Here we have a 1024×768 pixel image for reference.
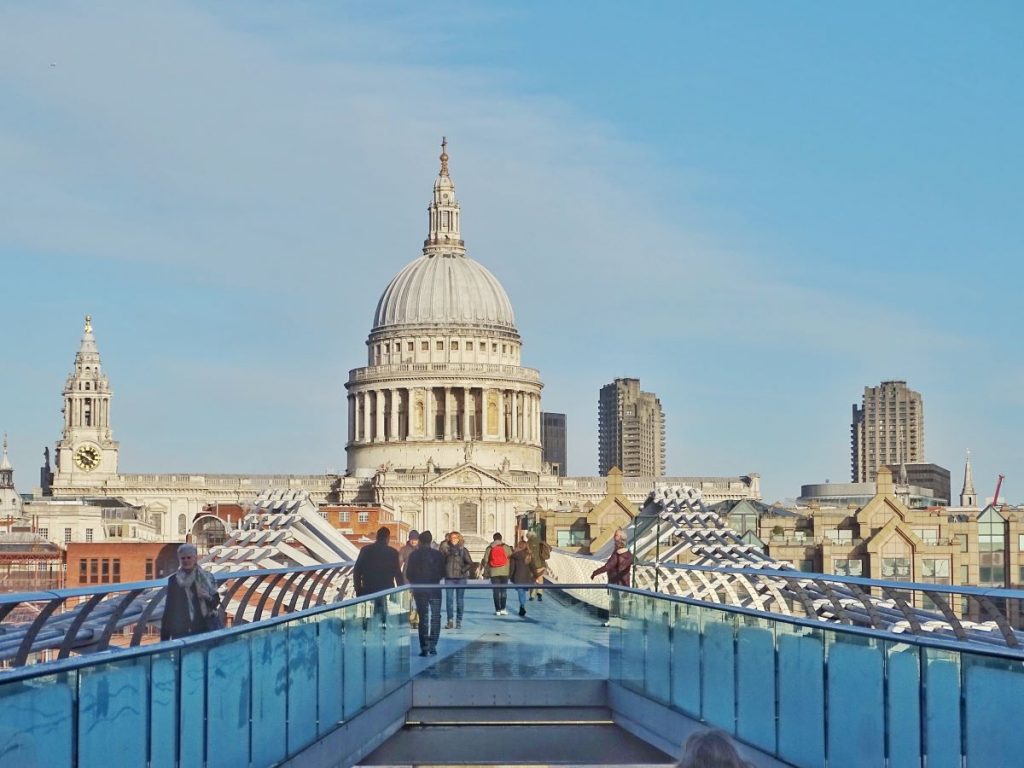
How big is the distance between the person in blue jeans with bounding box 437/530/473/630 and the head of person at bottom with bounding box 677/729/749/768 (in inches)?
648

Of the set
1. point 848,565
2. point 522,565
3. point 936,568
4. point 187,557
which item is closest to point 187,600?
point 187,557

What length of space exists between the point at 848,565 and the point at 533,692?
287 ft

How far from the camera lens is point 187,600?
17.1 metres

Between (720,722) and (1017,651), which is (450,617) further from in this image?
(1017,651)

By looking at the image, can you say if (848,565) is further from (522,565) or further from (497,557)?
(522,565)

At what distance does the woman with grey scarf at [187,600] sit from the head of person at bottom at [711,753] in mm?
7665

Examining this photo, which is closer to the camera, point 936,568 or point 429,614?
point 429,614

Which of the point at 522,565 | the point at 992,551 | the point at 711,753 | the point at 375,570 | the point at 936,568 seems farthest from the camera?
the point at 992,551

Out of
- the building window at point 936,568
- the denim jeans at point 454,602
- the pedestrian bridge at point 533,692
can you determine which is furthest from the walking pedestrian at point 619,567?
the building window at point 936,568

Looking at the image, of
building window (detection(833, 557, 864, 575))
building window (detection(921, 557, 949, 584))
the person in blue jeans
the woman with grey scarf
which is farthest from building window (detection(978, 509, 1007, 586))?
the woman with grey scarf

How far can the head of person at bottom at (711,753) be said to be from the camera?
31.6 ft

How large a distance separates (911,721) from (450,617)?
459 inches

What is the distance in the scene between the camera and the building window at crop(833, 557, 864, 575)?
110 meters

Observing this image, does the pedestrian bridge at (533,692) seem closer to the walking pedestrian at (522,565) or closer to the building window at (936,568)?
the walking pedestrian at (522,565)
